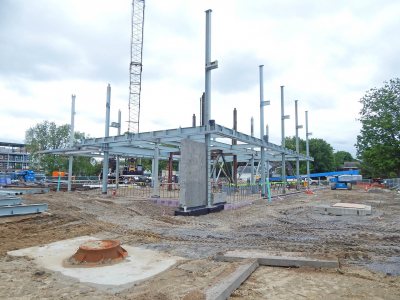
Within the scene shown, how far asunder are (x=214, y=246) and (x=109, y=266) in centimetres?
281

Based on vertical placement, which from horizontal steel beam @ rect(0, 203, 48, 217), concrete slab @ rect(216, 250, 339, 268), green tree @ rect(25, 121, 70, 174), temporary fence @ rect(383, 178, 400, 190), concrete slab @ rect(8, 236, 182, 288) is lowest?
concrete slab @ rect(8, 236, 182, 288)

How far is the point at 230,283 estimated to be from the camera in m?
4.82

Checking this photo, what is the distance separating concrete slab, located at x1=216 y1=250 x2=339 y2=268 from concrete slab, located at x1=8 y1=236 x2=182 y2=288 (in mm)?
1178

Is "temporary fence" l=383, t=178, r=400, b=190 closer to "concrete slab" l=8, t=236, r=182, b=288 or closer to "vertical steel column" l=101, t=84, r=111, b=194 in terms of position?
"vertical steel column" l=101, t=84, r=111, b=194

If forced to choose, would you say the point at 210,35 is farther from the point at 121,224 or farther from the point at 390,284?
the point at 390,284

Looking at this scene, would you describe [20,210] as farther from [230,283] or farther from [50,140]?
[50,140]

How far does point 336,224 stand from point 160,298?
9275 millimetres

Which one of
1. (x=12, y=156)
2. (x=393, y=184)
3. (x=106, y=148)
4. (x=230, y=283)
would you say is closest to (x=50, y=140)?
Answer: (x=106, y=148)

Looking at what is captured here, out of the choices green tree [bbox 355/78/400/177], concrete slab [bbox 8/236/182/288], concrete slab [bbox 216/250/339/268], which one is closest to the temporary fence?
green tree [bbox 355/78/400/177]

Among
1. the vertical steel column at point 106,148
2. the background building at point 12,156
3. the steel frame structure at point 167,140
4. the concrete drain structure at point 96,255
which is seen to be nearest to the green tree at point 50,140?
the steel frame structure at point 167,140

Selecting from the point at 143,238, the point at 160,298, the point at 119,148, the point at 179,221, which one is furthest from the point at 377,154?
the point at 160,298

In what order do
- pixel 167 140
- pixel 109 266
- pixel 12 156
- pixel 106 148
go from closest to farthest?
pixel 109 266
pixel 167 140
pixel 106 148
pixel 12 156

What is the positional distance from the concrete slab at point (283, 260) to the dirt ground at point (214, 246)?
0.17 m

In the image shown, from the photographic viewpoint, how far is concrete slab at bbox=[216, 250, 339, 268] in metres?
6.08
